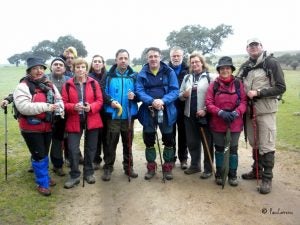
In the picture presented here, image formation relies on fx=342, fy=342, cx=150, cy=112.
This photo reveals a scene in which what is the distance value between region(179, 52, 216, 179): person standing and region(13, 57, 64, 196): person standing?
268 centimetres

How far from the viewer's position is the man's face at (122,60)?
23.3ft

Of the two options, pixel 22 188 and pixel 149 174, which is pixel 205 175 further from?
pixel 22 188

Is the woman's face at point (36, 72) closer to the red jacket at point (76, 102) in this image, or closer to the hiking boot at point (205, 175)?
the red jacket at point (76, 102)

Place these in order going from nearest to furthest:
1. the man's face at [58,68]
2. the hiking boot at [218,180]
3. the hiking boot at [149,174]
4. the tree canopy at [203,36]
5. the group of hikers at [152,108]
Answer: the group of hikers at [152,108], the hiking boot at [218,180], the man's face at [58,68], the hiking boot at [149,174], the tree canopy at [203,36]

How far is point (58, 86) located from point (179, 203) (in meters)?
3.53

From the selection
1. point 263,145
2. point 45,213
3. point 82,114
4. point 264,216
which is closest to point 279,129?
point 263,145

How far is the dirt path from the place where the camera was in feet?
18.6

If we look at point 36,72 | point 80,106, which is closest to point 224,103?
point 80,106

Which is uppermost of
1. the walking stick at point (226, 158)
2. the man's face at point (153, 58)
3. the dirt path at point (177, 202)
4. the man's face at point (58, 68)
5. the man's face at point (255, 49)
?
the man's face at point (255, 49)

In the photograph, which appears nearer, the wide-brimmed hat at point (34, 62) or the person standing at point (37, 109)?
the person standing at point (37, 109)

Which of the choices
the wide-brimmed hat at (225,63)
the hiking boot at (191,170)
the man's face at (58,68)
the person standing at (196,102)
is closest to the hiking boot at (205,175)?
the person standing at (196,102)

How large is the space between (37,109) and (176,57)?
324 cm

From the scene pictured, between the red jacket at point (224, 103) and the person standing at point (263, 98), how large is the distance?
0.25 meters

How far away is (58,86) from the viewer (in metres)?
7.37
